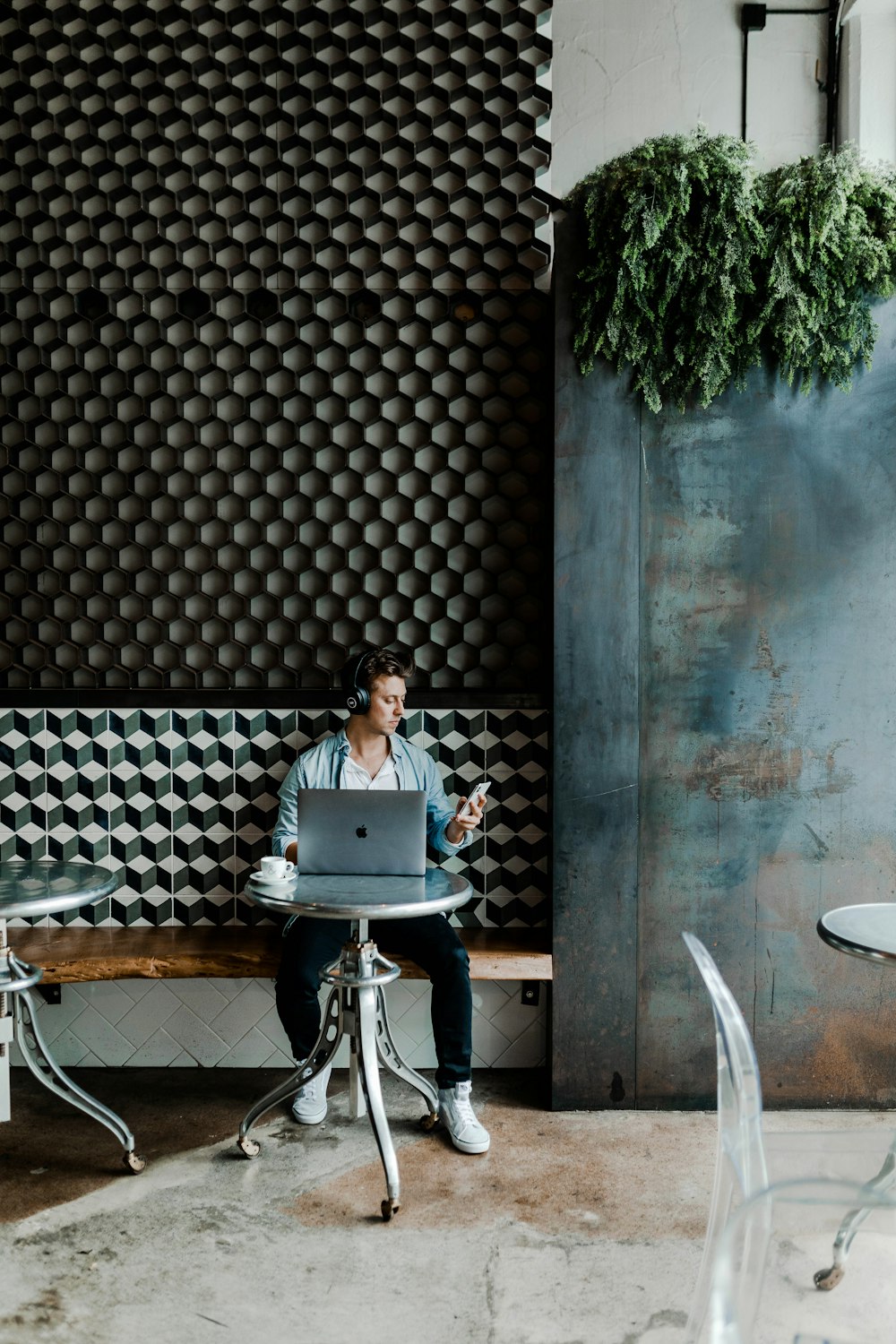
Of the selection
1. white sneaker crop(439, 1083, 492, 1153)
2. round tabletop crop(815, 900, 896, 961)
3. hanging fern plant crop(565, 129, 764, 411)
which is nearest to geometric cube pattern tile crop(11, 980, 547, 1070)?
white sneaker crop(439, 1083, 492, 1153)

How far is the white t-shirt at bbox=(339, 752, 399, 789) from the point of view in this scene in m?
3.56

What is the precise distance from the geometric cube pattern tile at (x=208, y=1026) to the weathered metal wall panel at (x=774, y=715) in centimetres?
60

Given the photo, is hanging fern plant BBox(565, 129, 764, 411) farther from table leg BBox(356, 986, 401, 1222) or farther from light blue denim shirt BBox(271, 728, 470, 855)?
table leg BBox(356, 986, 401, 1222)

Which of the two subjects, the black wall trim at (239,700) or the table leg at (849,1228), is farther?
the black wall trim at (239,700)

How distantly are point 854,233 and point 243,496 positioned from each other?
2221mm

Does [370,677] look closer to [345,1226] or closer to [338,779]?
[338,779]

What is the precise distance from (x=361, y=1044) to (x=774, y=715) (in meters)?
1.66

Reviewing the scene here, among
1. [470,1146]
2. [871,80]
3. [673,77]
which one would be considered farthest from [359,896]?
[871,80]

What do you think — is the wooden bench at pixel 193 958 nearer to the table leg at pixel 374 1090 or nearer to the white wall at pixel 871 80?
the table leg at pixel 374 1090

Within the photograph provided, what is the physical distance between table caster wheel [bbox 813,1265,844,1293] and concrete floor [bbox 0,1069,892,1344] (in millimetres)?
341

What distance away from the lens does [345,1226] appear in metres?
2.82

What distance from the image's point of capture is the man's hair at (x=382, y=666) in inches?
138

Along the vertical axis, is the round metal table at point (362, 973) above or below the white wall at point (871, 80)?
below

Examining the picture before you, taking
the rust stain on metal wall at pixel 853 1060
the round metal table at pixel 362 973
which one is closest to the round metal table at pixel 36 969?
the round metal table at pixel 362 973
